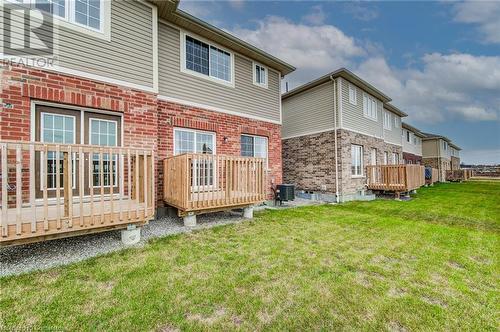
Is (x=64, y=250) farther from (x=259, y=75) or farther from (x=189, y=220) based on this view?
(x=259, y=75)

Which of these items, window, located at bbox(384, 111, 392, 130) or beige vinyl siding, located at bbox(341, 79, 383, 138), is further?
window, located at bbox(384, 111, 392, 130)

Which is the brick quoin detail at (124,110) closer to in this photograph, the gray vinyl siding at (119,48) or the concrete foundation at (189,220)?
the gray vinyl siding at (119,48)

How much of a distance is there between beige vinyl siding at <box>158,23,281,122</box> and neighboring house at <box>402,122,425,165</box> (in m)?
19.0

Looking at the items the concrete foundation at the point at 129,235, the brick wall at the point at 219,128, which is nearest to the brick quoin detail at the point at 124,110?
the brick wall at the point at 219,128

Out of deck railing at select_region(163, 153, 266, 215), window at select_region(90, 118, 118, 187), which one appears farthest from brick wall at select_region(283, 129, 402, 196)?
window at select_region(90, 118, 118, 187)

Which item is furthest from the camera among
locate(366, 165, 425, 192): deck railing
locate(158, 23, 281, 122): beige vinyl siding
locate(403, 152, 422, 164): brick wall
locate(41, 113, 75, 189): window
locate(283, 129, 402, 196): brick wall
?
locate(403, 152, 422, 164): brick wall

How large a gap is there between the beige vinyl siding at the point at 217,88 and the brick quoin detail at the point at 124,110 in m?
0.41

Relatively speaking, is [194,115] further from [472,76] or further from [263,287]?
[472,76]

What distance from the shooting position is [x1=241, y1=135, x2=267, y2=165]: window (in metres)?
9.03

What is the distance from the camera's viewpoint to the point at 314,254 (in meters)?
4.03

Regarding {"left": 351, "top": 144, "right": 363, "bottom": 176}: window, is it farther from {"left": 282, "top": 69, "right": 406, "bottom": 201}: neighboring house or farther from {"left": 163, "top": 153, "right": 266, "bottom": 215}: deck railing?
{"left": 163, "top": 153, "right": 266, "bottom": 215}: deck railing

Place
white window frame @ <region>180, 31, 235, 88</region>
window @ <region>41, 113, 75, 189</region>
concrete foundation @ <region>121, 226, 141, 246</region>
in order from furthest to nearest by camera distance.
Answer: white window frame @ <region>180, 31, 235, 88</region> → window @ <region>41, 113, 75, 189</region> → concrete foundation @ <region>121, 226, 141, 246</region>

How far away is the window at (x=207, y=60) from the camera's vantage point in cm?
748

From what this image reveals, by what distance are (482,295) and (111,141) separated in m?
7.37
